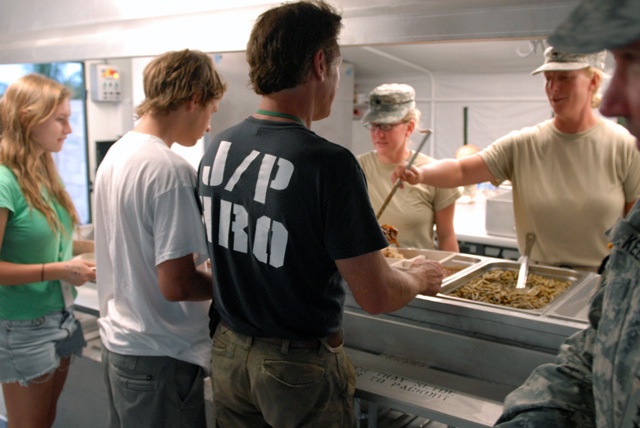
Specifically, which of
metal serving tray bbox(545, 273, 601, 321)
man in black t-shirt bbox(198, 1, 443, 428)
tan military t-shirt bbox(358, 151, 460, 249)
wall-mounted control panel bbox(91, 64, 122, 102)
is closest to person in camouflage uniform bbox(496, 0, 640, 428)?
man in black t-shirt bbox(198, 1, 443, 428)

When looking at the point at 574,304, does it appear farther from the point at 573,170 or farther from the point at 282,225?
the point at 282,225

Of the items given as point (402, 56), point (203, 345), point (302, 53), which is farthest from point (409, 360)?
Result: point (402, 56)

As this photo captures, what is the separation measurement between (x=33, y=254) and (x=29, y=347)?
0.98 ft

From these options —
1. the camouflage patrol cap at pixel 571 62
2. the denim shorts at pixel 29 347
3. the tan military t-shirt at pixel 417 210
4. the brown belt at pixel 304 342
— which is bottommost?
the denim shorts at pixel 29 347

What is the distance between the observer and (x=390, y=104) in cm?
252

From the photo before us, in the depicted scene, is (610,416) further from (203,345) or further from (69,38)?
(69,38)

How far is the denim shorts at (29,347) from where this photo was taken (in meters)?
1.95

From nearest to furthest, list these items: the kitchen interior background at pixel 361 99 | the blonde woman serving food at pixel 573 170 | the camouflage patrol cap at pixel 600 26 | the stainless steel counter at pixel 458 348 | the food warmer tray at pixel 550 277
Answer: the camouflage patrol cap at pixel 600 26, the stainless steel counter at pixel 458 348, the food warmer tray at pixel 550 277, the blonde woman serving food at pixel 573 170, the kitchen interior background at pixel 361 99

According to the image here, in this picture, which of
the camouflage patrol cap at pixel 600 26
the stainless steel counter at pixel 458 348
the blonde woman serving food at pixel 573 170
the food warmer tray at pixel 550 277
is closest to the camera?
the camouflage patrol cap at pixel 600 26

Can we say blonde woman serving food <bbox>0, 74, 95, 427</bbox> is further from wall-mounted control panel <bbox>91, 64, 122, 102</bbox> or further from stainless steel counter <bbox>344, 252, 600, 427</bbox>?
wall-mounted control panel <bbox>91, 64, 122, 102</bbox>

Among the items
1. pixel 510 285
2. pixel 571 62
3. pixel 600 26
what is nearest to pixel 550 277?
pixel 510 285

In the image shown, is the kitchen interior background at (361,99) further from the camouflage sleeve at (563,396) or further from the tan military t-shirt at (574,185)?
the camouflage sleeve at (563,396)

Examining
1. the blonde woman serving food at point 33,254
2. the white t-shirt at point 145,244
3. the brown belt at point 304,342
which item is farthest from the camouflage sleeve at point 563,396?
the blonde woman serving food at point 33,254

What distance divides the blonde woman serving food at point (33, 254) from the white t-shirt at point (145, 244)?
15.4 inches
